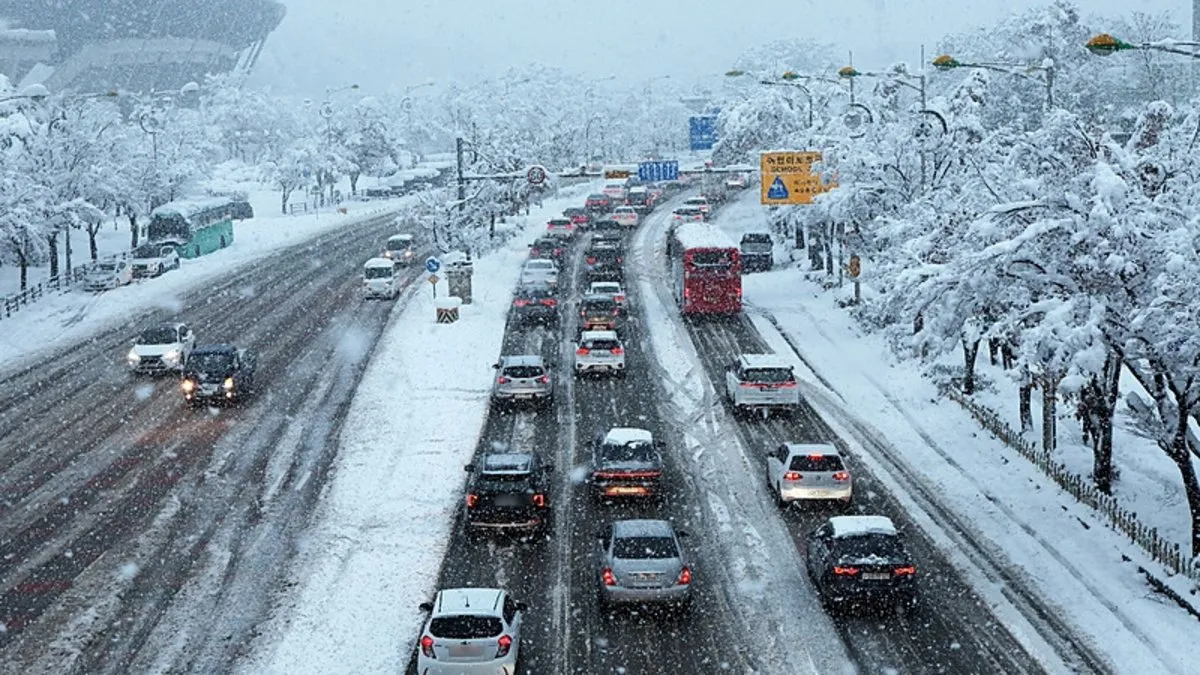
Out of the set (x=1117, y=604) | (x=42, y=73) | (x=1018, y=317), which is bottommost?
(x=1117, y=604)

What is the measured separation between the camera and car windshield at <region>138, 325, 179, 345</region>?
4362 cm

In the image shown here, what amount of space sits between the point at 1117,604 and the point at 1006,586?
1889mm

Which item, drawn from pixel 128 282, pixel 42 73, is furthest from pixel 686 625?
pixel 42 73

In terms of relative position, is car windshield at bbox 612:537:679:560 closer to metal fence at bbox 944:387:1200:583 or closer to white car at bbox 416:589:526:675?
white car at bbox 416:589:526:675

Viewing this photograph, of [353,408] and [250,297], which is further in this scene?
[250,297]

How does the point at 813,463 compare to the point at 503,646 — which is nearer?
the point at 503,646

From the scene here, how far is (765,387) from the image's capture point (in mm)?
36188

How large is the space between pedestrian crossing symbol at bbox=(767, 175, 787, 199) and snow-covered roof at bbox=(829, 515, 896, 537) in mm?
28682

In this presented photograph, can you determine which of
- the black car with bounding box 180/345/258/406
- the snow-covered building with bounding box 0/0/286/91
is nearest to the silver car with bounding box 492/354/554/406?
the black car with bounding box 180/345/258/406

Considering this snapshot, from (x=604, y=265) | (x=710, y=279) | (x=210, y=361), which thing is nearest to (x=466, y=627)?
(x=210, y=361)

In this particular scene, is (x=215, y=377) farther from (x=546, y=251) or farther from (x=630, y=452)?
(x=546, y=251)

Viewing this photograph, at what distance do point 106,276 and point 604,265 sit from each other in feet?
84.5

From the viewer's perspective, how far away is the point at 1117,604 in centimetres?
2142

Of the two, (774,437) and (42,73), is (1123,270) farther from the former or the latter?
(42,73)
